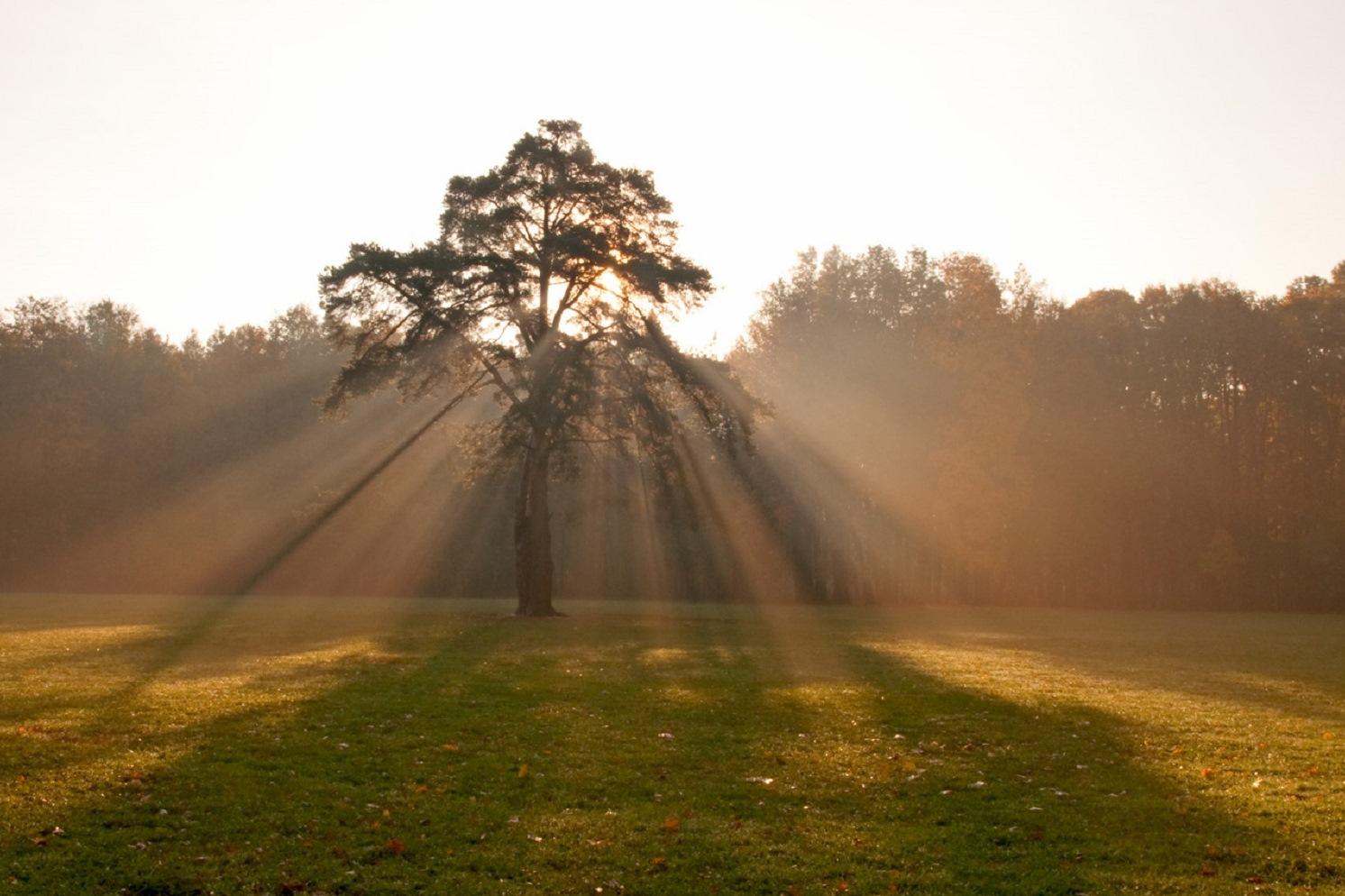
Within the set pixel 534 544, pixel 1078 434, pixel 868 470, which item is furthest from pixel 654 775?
pixel 1078 434

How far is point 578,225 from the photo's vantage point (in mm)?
39562

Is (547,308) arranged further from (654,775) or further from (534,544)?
(654,775)

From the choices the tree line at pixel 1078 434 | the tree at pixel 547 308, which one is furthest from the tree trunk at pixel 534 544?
the tree line at pixel 1078 434

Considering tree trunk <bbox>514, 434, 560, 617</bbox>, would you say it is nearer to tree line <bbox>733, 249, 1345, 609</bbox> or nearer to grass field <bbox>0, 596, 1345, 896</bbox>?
grass field <bbox>0, 596, 1345, 896</bbox>

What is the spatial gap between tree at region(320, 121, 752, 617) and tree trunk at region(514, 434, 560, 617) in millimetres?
482

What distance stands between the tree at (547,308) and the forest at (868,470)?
58.3 feet

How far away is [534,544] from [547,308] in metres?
8.26

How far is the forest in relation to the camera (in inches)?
2462

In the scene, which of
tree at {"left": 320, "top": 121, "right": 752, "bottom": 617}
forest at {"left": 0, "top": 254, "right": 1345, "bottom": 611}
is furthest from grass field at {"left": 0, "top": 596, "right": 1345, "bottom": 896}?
forest at {"left": 0, "top": 254, "right": 1345, "bottom": 611}

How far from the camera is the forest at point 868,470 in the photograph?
62.5 metres

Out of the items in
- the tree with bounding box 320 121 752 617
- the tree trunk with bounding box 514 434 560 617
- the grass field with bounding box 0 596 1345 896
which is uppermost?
the tree with bounding box 320 121 752 617

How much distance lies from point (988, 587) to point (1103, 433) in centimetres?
1055

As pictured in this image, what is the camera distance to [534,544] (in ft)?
139

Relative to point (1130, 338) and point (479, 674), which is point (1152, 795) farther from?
point (1130, 338)
